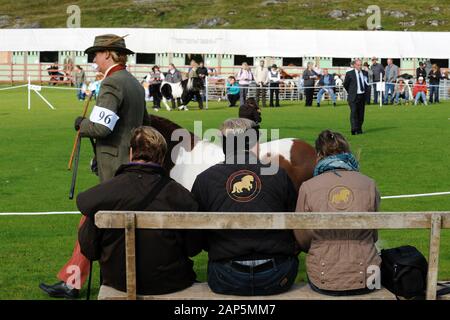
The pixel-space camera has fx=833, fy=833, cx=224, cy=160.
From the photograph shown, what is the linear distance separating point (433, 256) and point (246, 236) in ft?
3.92

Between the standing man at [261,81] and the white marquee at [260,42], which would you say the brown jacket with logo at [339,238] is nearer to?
the standing man at [261,81]

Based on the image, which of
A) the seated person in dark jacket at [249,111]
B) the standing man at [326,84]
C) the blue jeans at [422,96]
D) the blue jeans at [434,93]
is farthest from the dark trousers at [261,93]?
the seated person in dark jacket at [249,111]

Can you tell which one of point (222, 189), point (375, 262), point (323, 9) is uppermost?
point (323, 9)

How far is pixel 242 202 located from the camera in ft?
18.1

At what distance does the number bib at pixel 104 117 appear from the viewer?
253 inches

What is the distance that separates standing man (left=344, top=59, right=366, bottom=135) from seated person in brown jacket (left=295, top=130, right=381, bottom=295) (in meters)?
16.0

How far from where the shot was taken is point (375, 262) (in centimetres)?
557

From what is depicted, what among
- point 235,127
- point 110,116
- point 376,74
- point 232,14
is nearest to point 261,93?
point 376,74

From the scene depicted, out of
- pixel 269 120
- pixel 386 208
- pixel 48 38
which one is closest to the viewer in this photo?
pixel 386 208

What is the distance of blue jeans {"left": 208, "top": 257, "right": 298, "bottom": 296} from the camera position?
17.9 feet

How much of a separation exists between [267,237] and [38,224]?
5.50m

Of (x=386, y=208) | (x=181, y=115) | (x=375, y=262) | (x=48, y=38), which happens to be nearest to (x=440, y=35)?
(x=48, y=38)

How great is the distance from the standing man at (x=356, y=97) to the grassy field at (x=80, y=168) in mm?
518

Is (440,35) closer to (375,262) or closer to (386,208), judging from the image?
(386,208)
